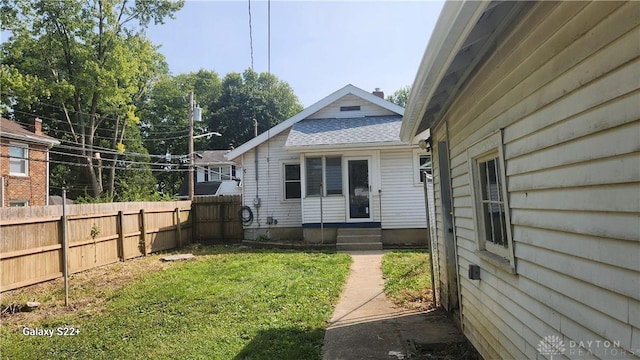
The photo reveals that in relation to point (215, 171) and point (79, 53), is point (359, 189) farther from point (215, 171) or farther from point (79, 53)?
point (215, 171)

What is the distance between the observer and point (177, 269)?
9.76m

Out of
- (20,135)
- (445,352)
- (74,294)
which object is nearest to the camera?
(445,352)

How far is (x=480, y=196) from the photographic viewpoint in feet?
13.0

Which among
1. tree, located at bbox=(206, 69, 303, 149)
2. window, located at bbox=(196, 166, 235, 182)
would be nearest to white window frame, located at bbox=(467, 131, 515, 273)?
window, located at bbox=(196, 166, 235, 182)

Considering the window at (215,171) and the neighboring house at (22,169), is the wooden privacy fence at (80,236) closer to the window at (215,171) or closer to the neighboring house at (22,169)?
the neighboring house at (22,169)

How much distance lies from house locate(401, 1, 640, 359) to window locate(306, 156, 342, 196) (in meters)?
9.07

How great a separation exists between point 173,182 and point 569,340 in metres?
44.0

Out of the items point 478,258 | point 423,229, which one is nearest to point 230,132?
point 423,229

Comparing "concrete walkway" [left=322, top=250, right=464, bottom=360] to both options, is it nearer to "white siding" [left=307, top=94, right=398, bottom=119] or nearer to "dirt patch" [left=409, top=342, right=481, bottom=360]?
"dirt patch" [left=409, top=342, right=481, bottom=360]

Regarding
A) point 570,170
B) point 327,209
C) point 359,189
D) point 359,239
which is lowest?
point 359,239

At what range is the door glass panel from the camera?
42.9 ft

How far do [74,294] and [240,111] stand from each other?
127 feet

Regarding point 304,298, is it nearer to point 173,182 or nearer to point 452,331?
point 452,331

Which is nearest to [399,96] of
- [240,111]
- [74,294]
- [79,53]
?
[240,111]
